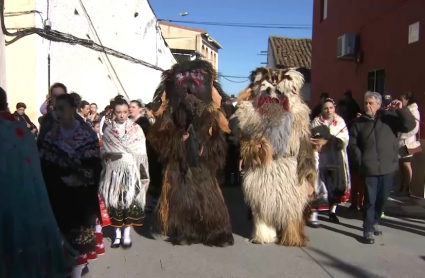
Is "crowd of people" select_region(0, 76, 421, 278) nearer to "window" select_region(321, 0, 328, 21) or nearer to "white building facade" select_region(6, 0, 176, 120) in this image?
"white building facade" select_region(6, 0, 176, 120)

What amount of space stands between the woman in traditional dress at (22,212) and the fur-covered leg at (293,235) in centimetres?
297

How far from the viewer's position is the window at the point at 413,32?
7977 mm

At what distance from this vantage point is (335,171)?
5875 mm

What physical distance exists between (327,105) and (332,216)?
5.39ft

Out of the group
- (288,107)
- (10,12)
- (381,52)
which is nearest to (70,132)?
(288,107)

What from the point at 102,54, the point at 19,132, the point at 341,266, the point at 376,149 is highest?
the point at 102,54

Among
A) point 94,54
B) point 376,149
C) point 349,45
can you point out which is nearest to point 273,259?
point 376,149

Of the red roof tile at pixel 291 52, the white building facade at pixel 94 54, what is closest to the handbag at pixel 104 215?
the white building facade at pixel 94 54

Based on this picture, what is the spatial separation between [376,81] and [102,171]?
7.58 metres

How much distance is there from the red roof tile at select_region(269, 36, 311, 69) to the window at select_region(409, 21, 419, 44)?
41.3 ft

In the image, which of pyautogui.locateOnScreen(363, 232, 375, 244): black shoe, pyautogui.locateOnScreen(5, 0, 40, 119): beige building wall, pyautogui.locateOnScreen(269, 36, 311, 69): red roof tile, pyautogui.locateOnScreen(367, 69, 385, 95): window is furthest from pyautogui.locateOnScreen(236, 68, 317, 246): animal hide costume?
pyautogui.locateOnScreen(269, 36, 311, 69): red roof tile

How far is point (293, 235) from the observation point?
4.91 m

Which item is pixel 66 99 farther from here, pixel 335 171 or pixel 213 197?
pixel 335 171

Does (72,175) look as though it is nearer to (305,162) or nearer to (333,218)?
(305,162)
